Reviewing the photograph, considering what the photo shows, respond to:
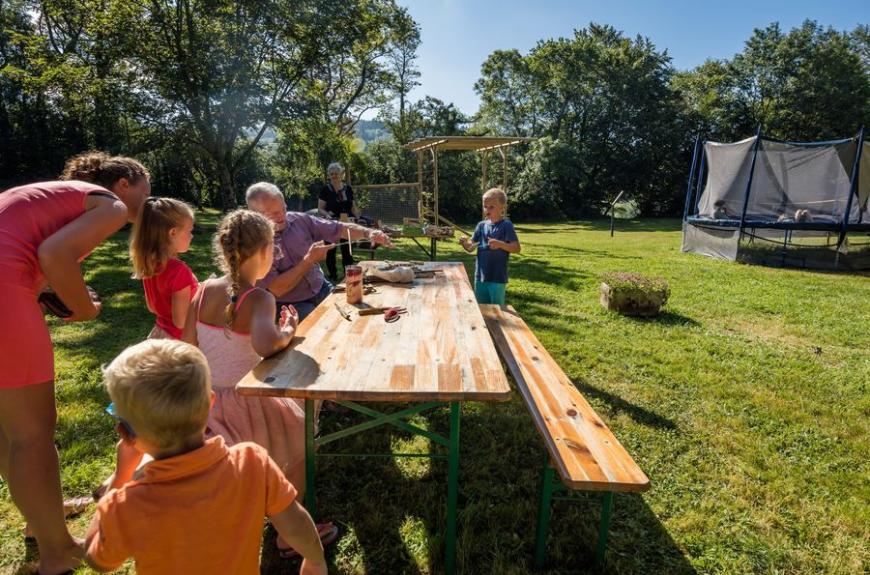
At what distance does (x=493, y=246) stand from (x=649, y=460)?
2.21 meters

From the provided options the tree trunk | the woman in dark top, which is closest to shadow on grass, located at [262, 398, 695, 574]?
the woman in dark top

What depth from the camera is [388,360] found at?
2.10 m

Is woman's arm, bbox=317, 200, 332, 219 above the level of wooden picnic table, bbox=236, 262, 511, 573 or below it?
above

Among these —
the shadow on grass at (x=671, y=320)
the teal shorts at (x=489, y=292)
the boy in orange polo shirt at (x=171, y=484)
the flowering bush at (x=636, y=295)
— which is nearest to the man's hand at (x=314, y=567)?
the boy in orange polo shirt at (x=171, y=484)

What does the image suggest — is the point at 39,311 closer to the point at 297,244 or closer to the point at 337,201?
the point at 297,244

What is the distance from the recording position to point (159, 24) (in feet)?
41.3

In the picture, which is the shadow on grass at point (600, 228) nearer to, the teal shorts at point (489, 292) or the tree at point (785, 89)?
the tree at point (785, 89)

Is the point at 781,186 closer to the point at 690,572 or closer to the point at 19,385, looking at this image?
the point at 690,572

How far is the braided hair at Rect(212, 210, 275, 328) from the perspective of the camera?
207cm

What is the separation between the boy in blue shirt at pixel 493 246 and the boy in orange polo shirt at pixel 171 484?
3.36 meters

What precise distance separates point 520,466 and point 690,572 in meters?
1.03

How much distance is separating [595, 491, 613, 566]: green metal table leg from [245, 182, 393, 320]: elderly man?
231 centimetres

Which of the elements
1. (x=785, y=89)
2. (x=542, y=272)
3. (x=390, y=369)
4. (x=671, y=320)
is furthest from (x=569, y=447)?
(x=785, y=89)

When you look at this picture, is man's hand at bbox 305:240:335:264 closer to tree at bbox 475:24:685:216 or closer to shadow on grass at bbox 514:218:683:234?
shadow on grass at bbox 514:218:683:234
